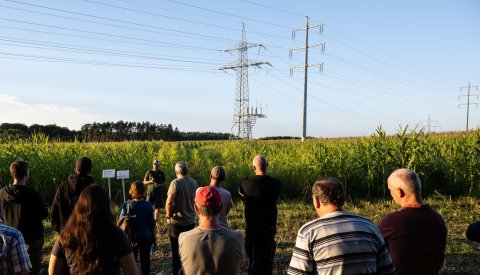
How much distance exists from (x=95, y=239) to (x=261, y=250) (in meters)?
3.49

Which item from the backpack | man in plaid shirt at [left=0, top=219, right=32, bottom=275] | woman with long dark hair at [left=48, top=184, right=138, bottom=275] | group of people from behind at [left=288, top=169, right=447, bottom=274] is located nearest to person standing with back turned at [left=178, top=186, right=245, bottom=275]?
woman with long dark hair at [left=48, top=184, right=138, bottom=275]

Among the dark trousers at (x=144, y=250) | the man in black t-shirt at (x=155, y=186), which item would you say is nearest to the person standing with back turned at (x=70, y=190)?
the dark trousers at (x=144, y=250)

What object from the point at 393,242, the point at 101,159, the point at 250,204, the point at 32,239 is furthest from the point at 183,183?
the point at 101,159

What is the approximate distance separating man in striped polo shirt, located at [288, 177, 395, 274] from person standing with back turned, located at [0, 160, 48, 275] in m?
3.43

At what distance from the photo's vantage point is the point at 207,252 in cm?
290

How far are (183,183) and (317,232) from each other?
3.50 metres

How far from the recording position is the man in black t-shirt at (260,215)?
18.6ft

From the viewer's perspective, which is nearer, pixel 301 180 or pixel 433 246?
pixel 433 246

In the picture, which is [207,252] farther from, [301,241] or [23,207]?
[23,207]

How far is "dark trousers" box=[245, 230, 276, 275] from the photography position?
18.9 ft

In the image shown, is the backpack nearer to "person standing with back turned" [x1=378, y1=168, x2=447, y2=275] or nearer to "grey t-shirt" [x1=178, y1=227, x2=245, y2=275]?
"grey t-shirt" [x1=178, y1=227, x2=245, y2=275]

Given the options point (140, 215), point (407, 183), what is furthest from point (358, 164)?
point (407, 183)

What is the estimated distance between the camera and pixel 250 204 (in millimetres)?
5723

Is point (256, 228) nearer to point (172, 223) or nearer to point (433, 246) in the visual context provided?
point (172, 223)
